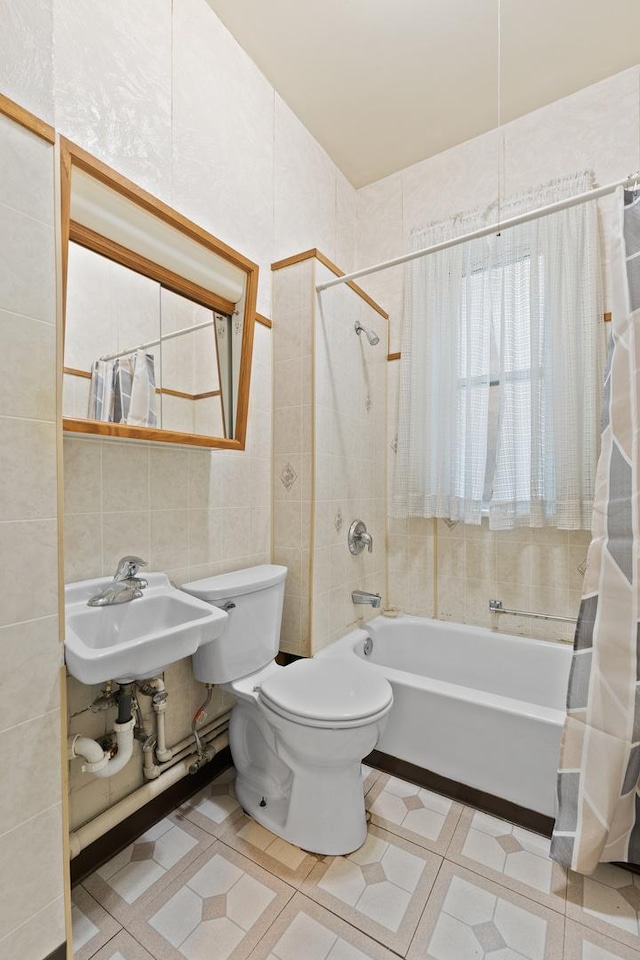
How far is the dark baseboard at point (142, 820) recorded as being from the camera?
1.26 m

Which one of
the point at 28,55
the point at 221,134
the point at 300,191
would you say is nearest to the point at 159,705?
the point at 28,55

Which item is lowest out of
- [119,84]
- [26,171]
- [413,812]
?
[413,812]

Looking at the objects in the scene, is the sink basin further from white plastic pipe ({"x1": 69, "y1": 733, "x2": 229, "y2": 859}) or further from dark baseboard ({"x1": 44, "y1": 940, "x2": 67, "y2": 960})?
dark baseboard ({"x1": 44, "y1": 940, "x2": 67, "y2": 960})

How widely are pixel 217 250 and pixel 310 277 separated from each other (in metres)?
0.46

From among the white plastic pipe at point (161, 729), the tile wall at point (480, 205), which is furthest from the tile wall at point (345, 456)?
the white plastic pipe at point (161, 729)

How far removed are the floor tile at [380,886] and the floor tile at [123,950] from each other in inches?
16.6

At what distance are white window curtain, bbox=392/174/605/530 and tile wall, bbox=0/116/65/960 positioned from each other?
169 centimetres

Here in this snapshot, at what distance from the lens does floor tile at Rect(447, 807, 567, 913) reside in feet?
4.03

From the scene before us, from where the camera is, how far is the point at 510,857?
4.37ft

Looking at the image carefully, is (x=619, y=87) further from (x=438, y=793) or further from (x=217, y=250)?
(x=438, y=793)

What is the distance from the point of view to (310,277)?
1.87 m

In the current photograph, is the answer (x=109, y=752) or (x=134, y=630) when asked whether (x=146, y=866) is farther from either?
(x=134, y=630)

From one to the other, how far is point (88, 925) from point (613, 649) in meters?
1.58

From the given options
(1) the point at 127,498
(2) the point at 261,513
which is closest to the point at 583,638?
(2) the point at 261,513
